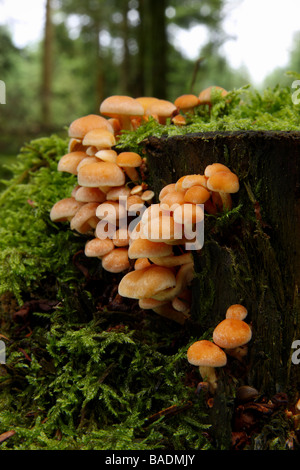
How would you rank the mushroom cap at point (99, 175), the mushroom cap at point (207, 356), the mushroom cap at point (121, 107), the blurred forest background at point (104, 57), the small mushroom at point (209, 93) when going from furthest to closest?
the blurred forest background at point (104, 57) < the small mushroom at point (209, 93) < the mushroom cap at point (121, 107) < the mushroom cap at point (99, 175) < the mushroom cap at point (207, 356)

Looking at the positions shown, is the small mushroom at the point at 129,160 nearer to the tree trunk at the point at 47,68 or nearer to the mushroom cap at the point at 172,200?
the mushroom cap at the point at 172,200

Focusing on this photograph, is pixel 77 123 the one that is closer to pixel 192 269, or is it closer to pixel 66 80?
pixel 192 269

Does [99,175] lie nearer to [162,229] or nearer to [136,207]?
[136,207]

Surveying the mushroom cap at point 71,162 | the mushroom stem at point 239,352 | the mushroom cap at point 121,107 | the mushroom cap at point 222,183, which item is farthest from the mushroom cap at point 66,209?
the mushroom stem at point 239,352

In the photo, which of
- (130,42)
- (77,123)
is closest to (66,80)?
(130,42)

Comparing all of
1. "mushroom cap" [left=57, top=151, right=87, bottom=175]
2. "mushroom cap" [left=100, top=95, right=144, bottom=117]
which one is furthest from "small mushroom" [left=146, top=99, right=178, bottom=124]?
"mushroom cap" [left=57, top=151, right=87, bottom=175]

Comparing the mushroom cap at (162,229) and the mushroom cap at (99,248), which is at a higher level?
the mushroom cap at (162,229)

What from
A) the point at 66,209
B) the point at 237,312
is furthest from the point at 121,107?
the point at 237,312
